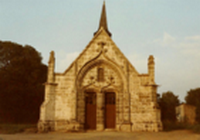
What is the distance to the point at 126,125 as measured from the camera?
53.3 feet

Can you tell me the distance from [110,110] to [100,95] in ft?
4.70

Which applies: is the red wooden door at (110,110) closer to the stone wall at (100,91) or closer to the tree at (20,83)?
the stone wall at (100,91)

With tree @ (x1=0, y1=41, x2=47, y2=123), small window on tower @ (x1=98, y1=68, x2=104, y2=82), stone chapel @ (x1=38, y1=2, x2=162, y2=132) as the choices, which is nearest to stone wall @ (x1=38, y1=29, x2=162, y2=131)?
stone chapel @ (x1=38, y1=2, x2=162, y2=132)

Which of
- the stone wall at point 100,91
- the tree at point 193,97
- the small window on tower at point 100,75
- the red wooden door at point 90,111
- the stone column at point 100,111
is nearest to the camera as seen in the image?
the stone wall at point 100,91

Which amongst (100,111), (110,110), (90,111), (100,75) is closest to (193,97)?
(110,110)

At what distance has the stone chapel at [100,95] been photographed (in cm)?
1631

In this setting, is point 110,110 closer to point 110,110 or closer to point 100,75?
point 110,110

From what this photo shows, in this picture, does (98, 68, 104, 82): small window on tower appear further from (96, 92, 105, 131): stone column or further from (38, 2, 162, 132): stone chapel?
(96, 92, 105, 131): stone column

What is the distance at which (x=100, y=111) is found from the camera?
55.0ft

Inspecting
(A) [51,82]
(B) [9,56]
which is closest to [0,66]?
(B) [9,56]

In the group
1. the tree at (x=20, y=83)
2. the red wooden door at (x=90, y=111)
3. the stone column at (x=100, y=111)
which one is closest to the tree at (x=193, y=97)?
the tree at (x=20, y=83)

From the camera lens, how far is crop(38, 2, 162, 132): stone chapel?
16.3m

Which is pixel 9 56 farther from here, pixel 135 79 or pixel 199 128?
pixel 199 128

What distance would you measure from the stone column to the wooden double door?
0.91 feet
